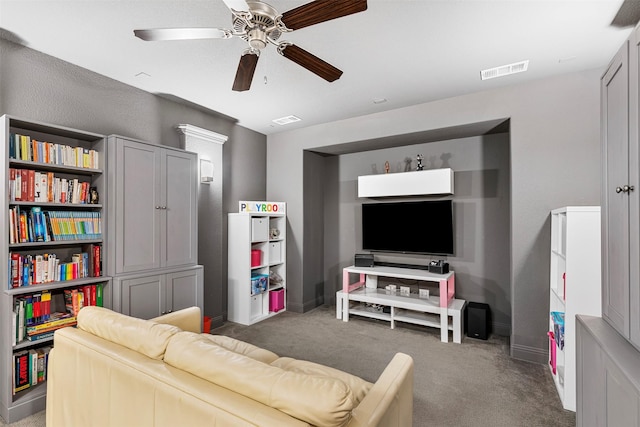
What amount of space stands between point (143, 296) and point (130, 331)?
58.6 inches

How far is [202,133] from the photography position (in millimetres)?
3846

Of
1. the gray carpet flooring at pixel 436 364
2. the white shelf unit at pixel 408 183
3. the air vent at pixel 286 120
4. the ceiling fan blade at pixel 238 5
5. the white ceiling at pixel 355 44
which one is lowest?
the gray carpet flooring at pixel 436 364

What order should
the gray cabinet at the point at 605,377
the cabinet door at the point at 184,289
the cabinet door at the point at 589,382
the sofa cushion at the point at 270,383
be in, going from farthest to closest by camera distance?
1. the cabinet door at the point at 184,289
2. the cabinet door at the point at 589,382
3. the gray cabinet at the point at 605,377
4. the sofa cushion at the point at 270,383

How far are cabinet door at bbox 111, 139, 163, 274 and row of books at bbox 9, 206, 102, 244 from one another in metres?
0.19

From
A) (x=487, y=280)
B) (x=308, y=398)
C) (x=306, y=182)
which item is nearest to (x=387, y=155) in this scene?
(x=306, y=182)

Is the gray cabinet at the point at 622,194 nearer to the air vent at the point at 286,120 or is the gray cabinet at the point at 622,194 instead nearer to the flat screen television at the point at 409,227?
the flat screen television at the point at 409,227

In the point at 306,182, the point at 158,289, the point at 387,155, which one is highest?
the point at 387,155

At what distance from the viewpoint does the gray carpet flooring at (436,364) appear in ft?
7.31

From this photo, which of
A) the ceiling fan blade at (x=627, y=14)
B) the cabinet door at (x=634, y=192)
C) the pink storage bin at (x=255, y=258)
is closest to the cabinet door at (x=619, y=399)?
the cabinet door at (x=634, y=192)

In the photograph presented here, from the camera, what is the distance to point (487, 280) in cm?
395

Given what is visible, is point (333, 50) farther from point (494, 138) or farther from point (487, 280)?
point (487, 280)

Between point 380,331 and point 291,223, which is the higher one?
point 291,223

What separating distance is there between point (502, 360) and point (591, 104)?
2584 mm

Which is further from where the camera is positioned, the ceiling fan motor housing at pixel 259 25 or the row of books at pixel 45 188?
the row of books at pixel 45 188
